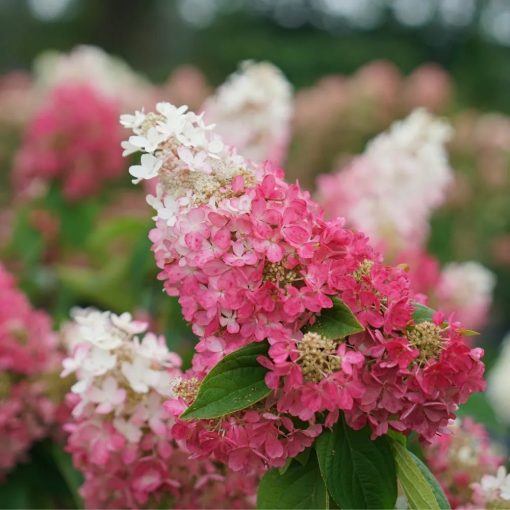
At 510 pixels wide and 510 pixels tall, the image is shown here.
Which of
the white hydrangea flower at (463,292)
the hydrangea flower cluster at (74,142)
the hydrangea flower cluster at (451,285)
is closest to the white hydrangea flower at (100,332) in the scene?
the hydrangea flower cluster at (451,285)

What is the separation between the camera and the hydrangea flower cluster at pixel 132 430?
36.1 inches

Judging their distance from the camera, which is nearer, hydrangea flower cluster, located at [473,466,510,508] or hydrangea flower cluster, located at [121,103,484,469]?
hydrangea flower cluster, located at [121,103,484,469]

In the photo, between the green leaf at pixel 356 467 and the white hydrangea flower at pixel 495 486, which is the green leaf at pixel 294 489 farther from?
the white hydrangea flower at pixel 495 486

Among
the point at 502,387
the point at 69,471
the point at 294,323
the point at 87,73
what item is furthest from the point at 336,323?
the point at 87,73

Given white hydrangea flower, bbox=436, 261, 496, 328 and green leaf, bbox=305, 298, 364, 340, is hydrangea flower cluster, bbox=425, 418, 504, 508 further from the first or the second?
white hydrangea flower, bbox=436, 261, 496, 328

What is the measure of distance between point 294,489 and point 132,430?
0.22 meters

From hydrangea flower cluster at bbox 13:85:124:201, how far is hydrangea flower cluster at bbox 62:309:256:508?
4.03 feet

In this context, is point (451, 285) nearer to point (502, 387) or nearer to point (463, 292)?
point (463, 292)

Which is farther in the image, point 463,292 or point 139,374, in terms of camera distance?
point 463,292

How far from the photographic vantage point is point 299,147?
145 inches

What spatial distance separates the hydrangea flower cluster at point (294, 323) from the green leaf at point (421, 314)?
0.02m

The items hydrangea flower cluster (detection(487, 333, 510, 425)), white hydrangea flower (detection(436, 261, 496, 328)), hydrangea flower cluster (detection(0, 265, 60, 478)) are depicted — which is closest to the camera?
hydrangea flower cluster (detection(0, 265, 60, 478))

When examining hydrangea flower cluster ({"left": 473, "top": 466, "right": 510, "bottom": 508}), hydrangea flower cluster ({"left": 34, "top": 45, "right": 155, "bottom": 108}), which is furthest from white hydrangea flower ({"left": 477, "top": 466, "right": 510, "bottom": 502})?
hydrangea flower cluster ({"left": 34, "top": 45, "right": 155, "bottom": 108})

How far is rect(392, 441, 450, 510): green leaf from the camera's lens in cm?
74
